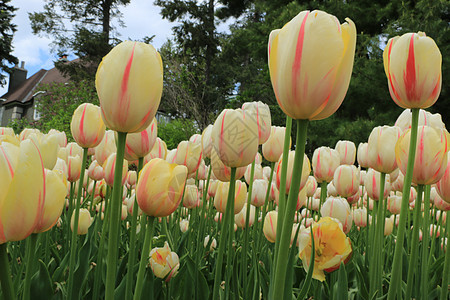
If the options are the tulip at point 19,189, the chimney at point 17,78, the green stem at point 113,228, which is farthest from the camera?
the chimney at point 17,78

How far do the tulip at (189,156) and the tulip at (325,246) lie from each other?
0.47 meters

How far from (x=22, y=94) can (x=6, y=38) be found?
394 inches

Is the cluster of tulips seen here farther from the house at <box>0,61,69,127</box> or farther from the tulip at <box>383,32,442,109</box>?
the house at <box>0,61,69,127</box>

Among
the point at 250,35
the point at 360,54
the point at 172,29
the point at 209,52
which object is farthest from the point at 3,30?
the point at 360,54

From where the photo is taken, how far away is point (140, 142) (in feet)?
2.93

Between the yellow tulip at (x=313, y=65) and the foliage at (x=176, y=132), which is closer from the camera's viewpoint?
the yellow tulip at (x=313, y=65)

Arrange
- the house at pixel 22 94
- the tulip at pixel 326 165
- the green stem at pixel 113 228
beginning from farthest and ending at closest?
the house at pixel 22 94
the tulip at pixel 326 165
the green stem at pixel 113 228

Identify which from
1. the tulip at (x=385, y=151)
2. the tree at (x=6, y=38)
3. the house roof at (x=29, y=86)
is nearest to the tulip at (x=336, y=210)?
the tulip at (x=385, y=151)

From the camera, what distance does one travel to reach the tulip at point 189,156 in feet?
3.83

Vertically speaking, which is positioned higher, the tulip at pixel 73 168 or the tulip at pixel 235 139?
the tulip at pixel 235 139

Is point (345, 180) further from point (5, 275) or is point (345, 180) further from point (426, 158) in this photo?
point (5, 275)

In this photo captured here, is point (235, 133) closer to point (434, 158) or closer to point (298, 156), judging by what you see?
point (298, 156)

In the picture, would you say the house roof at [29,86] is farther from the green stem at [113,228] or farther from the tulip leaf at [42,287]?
the green stem at [113,228]

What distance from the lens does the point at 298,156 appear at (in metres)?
0.51
